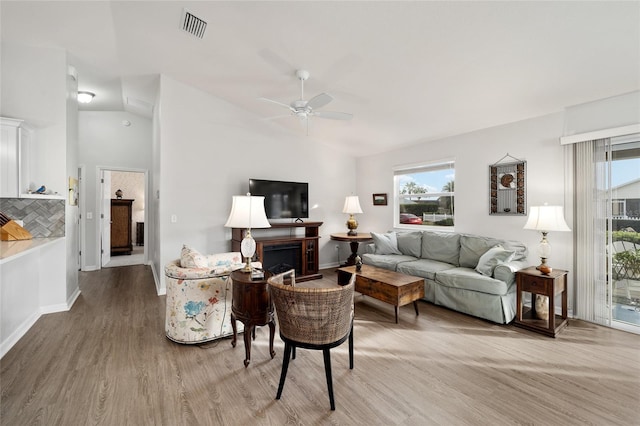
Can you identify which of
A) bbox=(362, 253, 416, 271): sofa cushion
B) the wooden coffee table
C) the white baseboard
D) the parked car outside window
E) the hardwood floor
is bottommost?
the hardwood floor

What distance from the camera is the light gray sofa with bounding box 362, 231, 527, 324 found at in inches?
128

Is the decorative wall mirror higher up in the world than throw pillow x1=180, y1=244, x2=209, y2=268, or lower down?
higher up

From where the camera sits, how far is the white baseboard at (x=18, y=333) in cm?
254

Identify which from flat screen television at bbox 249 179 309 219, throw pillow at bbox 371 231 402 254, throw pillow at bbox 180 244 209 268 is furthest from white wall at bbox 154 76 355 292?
Answer: throw pillow at bbox 180 244 209 268

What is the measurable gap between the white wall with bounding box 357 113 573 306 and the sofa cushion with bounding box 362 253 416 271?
101 centimetres

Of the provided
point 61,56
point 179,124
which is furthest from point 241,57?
point 61,56

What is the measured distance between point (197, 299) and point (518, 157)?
167 inches

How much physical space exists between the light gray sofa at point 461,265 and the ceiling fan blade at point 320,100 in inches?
99.3

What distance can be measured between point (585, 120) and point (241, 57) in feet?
13.3

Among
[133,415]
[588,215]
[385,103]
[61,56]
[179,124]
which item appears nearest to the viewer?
[133,415]

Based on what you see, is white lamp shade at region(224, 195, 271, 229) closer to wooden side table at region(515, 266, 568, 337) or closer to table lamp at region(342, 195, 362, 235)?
wooden side table at region(515, 266, 568, 337)

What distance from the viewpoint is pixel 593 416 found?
1.81 m

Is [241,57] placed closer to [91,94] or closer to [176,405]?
[91,94]

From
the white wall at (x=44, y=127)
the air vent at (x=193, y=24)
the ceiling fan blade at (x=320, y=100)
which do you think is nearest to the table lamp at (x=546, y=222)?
the ceiling fan blade at (x=320, y=100)
